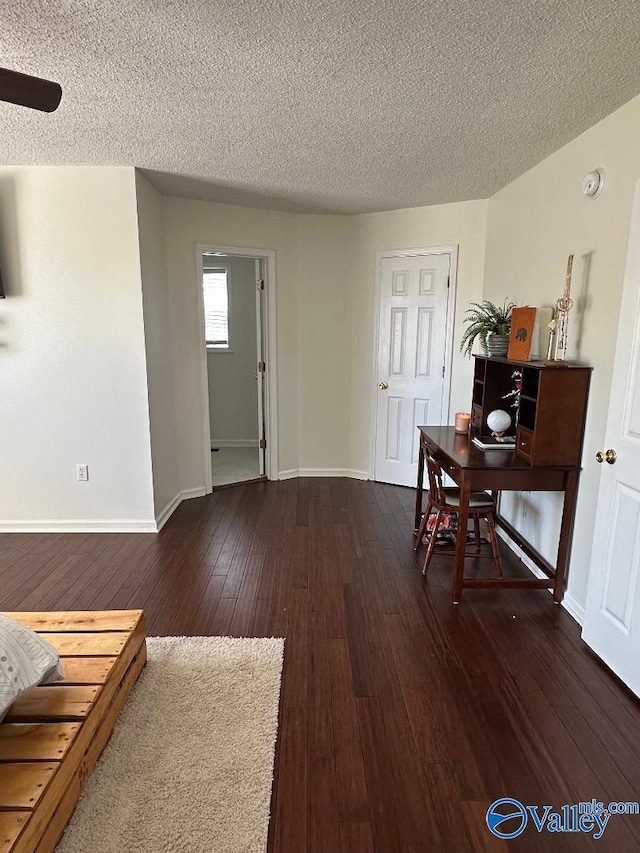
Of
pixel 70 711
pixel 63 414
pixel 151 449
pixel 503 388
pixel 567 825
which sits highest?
pixel 503 388

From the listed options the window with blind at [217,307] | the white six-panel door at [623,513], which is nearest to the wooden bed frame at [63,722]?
the white six-panel door at [623,513]

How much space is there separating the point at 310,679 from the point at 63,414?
2504mm

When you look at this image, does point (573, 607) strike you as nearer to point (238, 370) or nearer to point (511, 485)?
point (511, 485)

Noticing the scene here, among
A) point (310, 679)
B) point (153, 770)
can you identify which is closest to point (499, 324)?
point (310, 679)

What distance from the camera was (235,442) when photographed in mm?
6164

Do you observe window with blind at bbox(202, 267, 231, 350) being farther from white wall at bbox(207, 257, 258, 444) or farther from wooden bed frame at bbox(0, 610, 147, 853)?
wooden bed frame at bbox(0, 610, 147, 853)

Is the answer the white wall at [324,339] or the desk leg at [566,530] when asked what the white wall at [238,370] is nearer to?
the white wall at [324,339]

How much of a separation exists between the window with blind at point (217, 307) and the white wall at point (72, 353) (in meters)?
2.46

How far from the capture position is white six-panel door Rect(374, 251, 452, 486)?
428 centimetres

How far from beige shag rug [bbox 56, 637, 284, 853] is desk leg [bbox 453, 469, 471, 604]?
1015 millimetres

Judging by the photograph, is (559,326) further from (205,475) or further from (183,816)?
(205,475)

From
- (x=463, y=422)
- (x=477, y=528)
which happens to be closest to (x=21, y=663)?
(x=477, y=528)

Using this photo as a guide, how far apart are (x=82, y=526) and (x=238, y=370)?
2.81 metres

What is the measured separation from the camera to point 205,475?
4.43m
